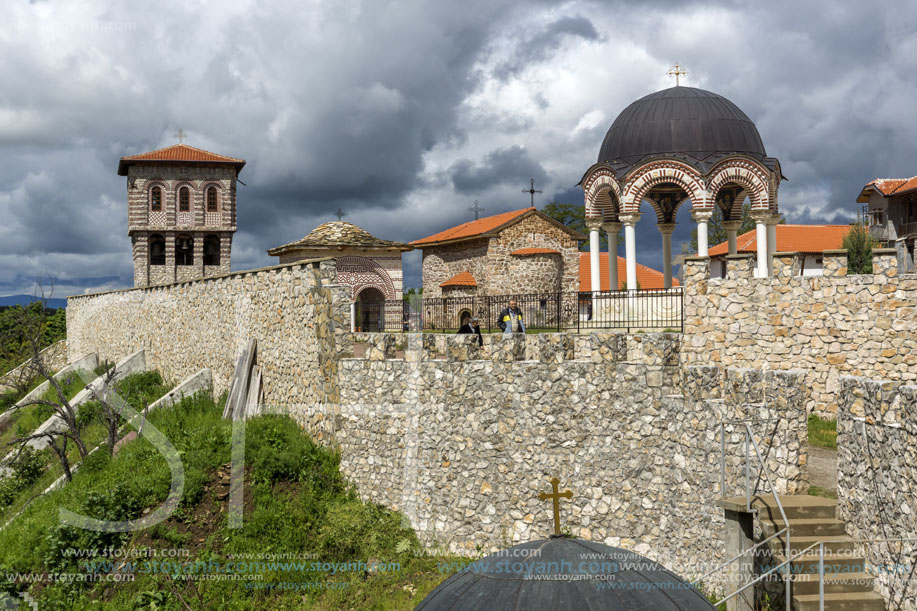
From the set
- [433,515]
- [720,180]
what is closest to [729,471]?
[433,515]

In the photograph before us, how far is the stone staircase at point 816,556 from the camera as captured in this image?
6980 millimetres

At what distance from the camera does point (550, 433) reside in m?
11.6

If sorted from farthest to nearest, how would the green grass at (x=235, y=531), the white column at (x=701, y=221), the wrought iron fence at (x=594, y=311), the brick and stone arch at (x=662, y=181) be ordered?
the brick and stone arch at (x=662, y=181), the white column at (x=701, y=221), the wrought iron fence at (x=594, y=311), the green grass at (x=235, y=531)

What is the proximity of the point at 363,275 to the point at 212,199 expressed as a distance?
446 inches

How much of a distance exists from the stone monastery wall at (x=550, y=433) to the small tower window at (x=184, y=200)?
2570cm

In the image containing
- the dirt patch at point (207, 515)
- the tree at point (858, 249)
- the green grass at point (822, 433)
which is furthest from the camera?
the tree at point (858, 249)

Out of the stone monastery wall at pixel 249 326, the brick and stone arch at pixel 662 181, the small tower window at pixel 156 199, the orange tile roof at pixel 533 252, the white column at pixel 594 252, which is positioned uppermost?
the small tower window at pixel 156 199

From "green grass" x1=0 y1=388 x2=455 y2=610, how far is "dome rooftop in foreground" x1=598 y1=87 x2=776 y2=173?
1189 centimetres

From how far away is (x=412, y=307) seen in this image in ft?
65.7

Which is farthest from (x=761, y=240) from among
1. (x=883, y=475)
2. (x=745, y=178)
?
(x=883, y=475)

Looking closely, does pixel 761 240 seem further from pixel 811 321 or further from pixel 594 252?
pixel 811 321

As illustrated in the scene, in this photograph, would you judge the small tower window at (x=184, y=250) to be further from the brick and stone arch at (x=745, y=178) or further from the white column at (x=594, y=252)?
the brick and stone arch at (x=745, y=178)

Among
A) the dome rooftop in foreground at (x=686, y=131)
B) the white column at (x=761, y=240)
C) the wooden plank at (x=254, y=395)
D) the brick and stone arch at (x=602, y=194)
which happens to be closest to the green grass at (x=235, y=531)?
the wooden plank at (x=254, y=395)

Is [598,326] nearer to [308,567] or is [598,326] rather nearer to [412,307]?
[412,307]
